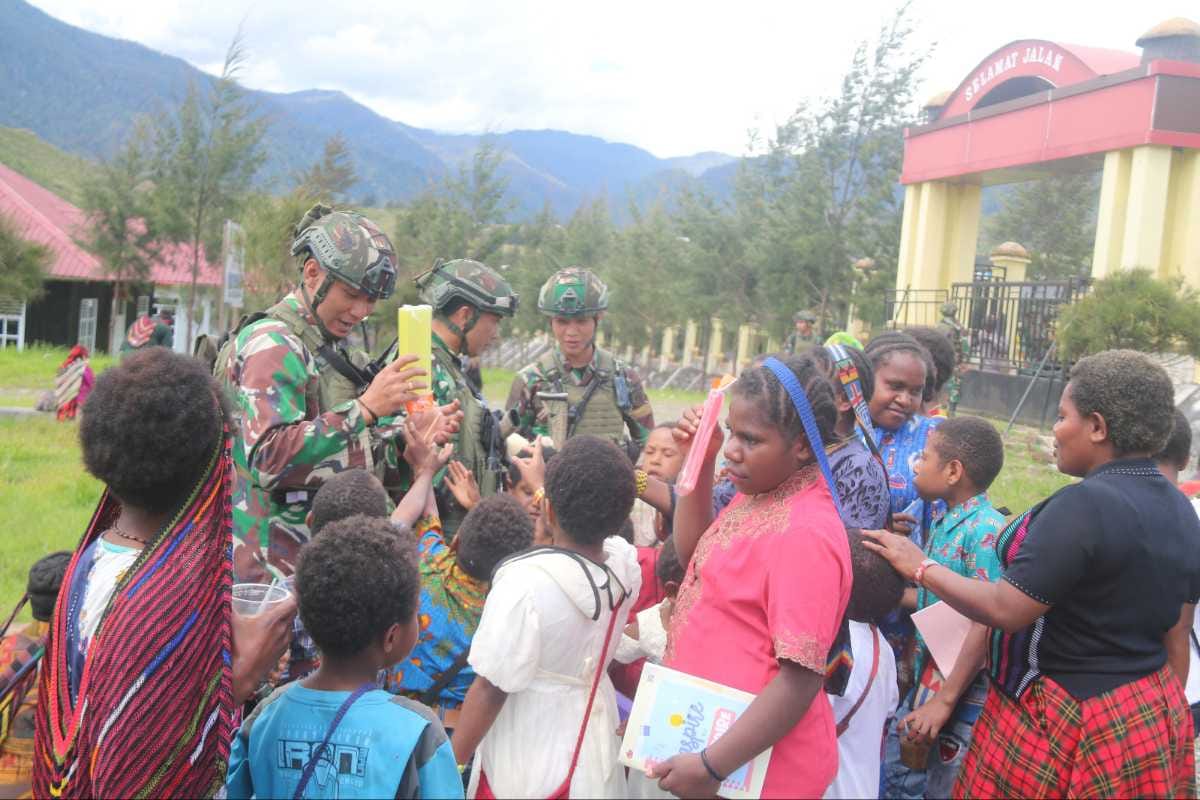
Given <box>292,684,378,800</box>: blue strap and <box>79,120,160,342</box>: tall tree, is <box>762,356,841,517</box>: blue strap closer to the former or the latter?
<box>292,684,378,800</box>: blue strap

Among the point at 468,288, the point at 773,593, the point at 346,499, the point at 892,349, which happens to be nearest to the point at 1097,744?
the point at 773,593

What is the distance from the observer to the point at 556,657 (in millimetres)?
2385

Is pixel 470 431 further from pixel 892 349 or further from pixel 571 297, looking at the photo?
pixel 892 349

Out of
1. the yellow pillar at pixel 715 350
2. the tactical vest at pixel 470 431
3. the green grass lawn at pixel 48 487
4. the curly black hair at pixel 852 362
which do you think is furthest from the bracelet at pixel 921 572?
the yellow pillar at pixel 715 350

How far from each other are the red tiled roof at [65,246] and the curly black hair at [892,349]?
72.4 ft

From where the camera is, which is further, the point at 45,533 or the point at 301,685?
the point at 45,533

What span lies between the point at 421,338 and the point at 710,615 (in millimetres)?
1545

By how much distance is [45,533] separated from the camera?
23.3 feet

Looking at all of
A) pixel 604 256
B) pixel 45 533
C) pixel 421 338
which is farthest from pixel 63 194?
pixel 421 338

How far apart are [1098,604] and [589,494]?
4.48 feet

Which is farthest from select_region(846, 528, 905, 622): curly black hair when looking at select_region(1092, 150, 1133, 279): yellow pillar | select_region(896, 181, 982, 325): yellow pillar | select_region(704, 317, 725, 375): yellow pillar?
select_region(704, 317, 725, 375): yellow pillar

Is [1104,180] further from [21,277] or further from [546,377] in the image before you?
[21,277]

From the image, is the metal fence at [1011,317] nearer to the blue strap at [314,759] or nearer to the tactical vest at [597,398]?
the tactical vest at [597,398]

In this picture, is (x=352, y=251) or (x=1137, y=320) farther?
(x=1137, y=320)
